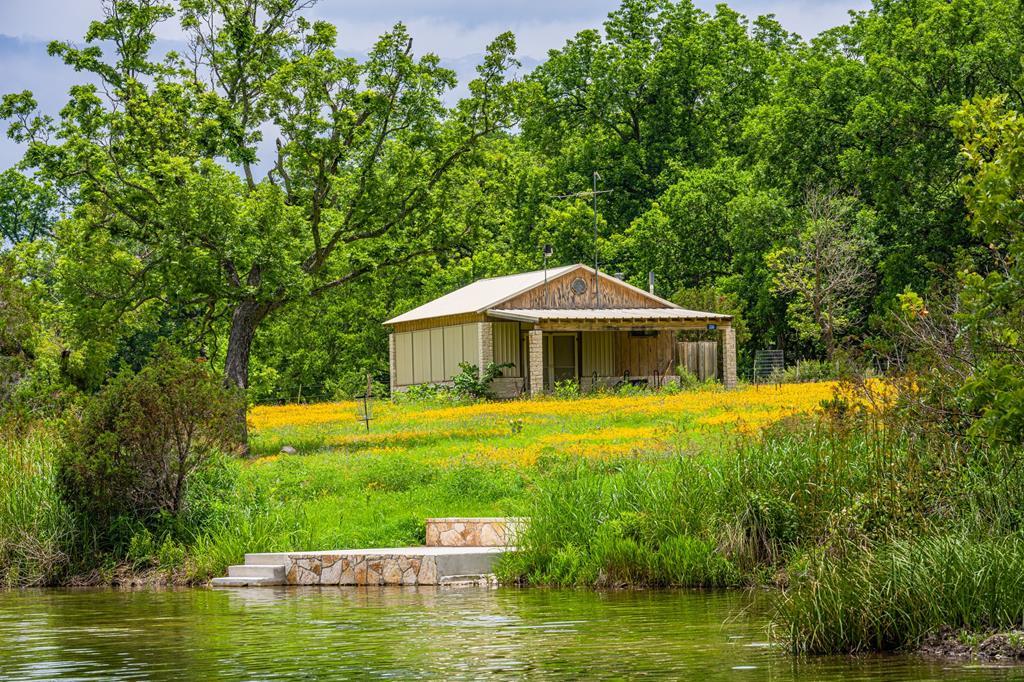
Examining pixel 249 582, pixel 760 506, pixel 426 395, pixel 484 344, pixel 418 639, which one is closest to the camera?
pixel 418 639

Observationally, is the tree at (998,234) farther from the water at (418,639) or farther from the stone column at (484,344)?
→ the stone column at (484,344)

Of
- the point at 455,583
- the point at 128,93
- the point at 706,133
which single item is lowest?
the point at 455,583

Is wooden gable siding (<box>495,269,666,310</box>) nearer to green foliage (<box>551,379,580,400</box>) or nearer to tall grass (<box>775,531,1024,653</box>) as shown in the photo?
green foliage (<box>551,379,580,400</box>)

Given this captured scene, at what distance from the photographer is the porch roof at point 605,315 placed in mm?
47156

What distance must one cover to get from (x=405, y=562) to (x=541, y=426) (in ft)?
42.8

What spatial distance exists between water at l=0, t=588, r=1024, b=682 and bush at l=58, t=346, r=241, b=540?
289 centimetres

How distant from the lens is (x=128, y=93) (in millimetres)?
35156

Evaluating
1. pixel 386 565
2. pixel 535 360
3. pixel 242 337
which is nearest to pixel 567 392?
pixel 535 360

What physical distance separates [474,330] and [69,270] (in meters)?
19.2

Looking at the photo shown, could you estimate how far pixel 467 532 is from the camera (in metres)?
19.3

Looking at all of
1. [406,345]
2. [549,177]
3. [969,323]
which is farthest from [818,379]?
[969,323]

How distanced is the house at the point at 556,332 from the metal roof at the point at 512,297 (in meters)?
0.05

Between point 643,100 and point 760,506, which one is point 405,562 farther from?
point 643,100

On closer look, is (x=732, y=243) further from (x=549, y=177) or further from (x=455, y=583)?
(x=455, y=583)
